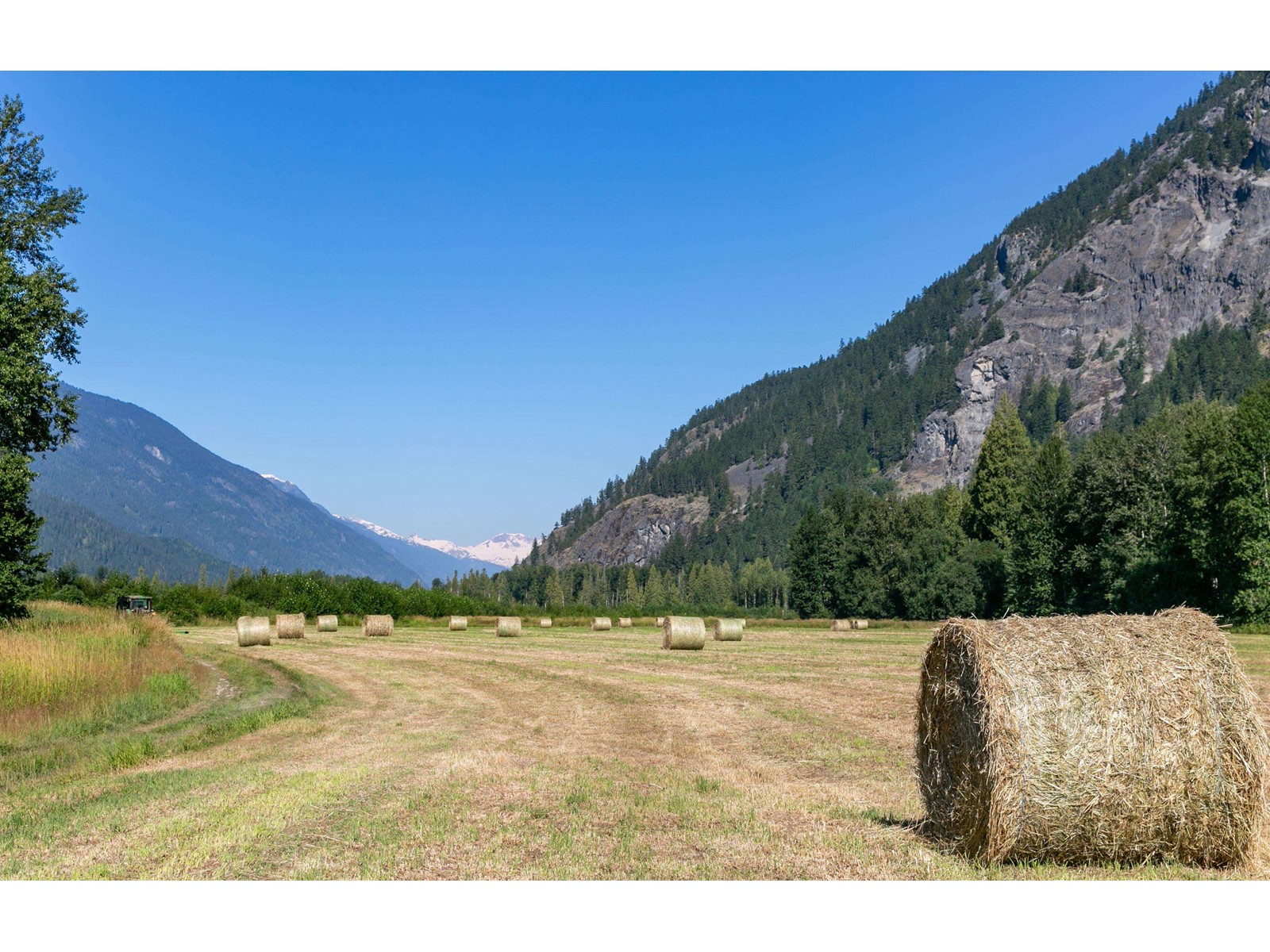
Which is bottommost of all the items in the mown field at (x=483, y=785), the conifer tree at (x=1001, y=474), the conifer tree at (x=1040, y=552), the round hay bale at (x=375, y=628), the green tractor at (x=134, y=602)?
the round hay bale at (x=375, y=628)

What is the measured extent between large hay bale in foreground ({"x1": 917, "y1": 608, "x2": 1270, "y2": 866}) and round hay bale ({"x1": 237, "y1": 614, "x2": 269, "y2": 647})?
159 ft

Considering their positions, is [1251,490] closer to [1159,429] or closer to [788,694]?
[1159,429]

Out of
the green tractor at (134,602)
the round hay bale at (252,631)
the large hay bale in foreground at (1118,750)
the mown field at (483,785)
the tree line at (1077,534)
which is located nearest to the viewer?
the large hay bale in foreground at (1118,750)

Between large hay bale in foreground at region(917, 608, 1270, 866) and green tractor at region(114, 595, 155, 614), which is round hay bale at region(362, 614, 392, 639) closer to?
green tractor at region(114, 595, 155, 614)

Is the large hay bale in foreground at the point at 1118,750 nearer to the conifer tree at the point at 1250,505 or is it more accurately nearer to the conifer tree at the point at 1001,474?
the conifer tree at the point at 1250,505

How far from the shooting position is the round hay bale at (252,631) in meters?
50.5

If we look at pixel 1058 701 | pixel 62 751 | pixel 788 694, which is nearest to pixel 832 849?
pixel 1058 701

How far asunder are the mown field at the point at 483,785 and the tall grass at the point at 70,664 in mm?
737

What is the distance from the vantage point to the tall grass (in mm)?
A: 20192

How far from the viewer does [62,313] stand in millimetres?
35250

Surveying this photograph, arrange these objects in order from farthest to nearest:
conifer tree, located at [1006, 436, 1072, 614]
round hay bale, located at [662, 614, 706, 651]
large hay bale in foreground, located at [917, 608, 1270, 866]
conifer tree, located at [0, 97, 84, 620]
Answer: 1. conifer tree, located at [1006, 436, 1072, 614]
2. round hay bale, located at [662, 614, 706, 651]
3. conifer tree, located at [0, 97, 84, 620]
4. large hay bale in foreground, located at [917, 608, 1270, 866]

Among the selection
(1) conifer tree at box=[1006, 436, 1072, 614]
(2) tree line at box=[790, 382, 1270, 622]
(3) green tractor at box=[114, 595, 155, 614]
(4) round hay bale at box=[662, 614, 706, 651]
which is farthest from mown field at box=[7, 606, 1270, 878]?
(1) conifer tree at box=[1006, 436, 1072, 614]

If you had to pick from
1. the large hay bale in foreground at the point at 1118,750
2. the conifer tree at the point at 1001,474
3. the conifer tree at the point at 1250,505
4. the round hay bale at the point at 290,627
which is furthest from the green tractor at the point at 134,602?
the conifer tree at the point at 1001,474

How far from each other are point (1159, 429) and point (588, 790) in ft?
290
